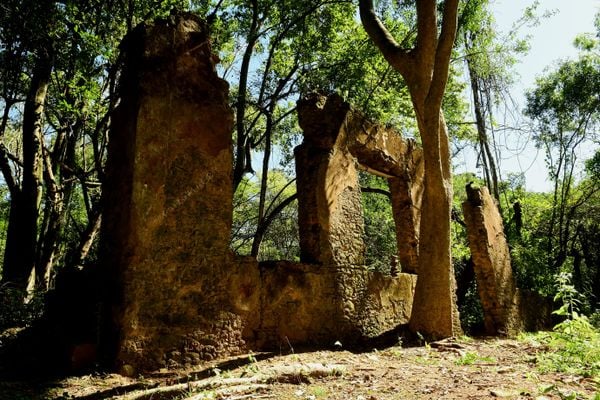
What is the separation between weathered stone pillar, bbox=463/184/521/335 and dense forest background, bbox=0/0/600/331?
0.87 meters

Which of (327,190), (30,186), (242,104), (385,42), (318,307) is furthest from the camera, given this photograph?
(242,104)

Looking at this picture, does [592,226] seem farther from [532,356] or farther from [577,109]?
[532,356]

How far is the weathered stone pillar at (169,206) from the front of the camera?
4.11 m

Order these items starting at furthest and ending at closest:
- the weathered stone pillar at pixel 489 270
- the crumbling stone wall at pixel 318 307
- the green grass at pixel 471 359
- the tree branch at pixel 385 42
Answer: the weathered stone pillar at pixel 489 270 → the tree branch at pixel 385 42 → the crumbling stone wall at pixel 318 307 → the green grass at pixel 471 359

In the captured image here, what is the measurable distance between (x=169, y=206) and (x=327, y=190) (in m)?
2.12

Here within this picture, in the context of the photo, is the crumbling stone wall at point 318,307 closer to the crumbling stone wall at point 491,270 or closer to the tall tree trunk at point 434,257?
the tall tree trunk at point 434,257

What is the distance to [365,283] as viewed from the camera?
236 inches

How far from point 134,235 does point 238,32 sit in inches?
340

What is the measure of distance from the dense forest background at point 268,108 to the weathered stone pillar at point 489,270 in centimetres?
87

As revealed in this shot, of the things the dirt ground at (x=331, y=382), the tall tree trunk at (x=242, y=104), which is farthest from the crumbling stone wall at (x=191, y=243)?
the tall tree trunk at (x=242, y=104)

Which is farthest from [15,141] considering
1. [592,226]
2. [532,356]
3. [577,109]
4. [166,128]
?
[592,226]

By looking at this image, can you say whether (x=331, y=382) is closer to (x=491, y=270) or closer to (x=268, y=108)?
(x=491, y=270)

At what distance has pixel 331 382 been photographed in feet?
11.9

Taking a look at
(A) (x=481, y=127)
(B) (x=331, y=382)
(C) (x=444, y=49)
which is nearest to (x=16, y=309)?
(B) (x=331, y=382)
